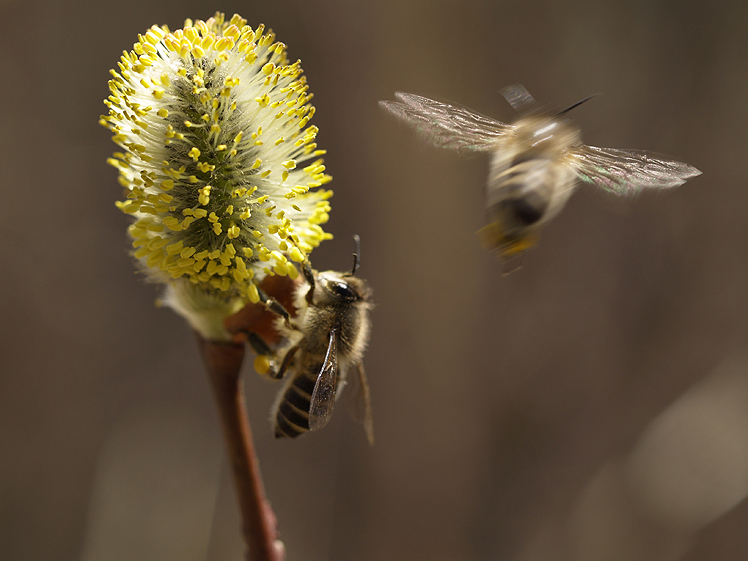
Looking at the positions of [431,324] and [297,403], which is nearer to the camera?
[297,403]

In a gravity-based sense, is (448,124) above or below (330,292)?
above

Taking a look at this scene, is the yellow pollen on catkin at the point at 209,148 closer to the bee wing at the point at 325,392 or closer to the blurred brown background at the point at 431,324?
the bee wing at the point at 325,392

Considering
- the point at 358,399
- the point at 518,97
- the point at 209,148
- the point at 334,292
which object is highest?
the point at 209,148

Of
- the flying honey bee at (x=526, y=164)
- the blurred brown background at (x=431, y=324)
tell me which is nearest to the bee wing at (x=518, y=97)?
the flying honey bee at (x=526, y=164)

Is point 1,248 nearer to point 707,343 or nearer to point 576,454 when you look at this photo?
point 576,454

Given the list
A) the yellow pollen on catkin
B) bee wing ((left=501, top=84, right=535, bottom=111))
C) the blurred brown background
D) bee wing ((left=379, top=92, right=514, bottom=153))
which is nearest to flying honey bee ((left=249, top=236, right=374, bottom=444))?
the yellow pollen on catkin

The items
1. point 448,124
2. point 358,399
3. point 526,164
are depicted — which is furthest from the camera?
point 358,399

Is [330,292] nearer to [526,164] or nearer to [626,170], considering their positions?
[526,164]

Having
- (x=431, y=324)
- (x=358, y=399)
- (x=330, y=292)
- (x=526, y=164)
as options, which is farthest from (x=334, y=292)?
(x=431, y=324)

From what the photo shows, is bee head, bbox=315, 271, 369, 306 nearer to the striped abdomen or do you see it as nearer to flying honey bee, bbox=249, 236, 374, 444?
flying honey bee, bbox=249, 236, 374, 444
